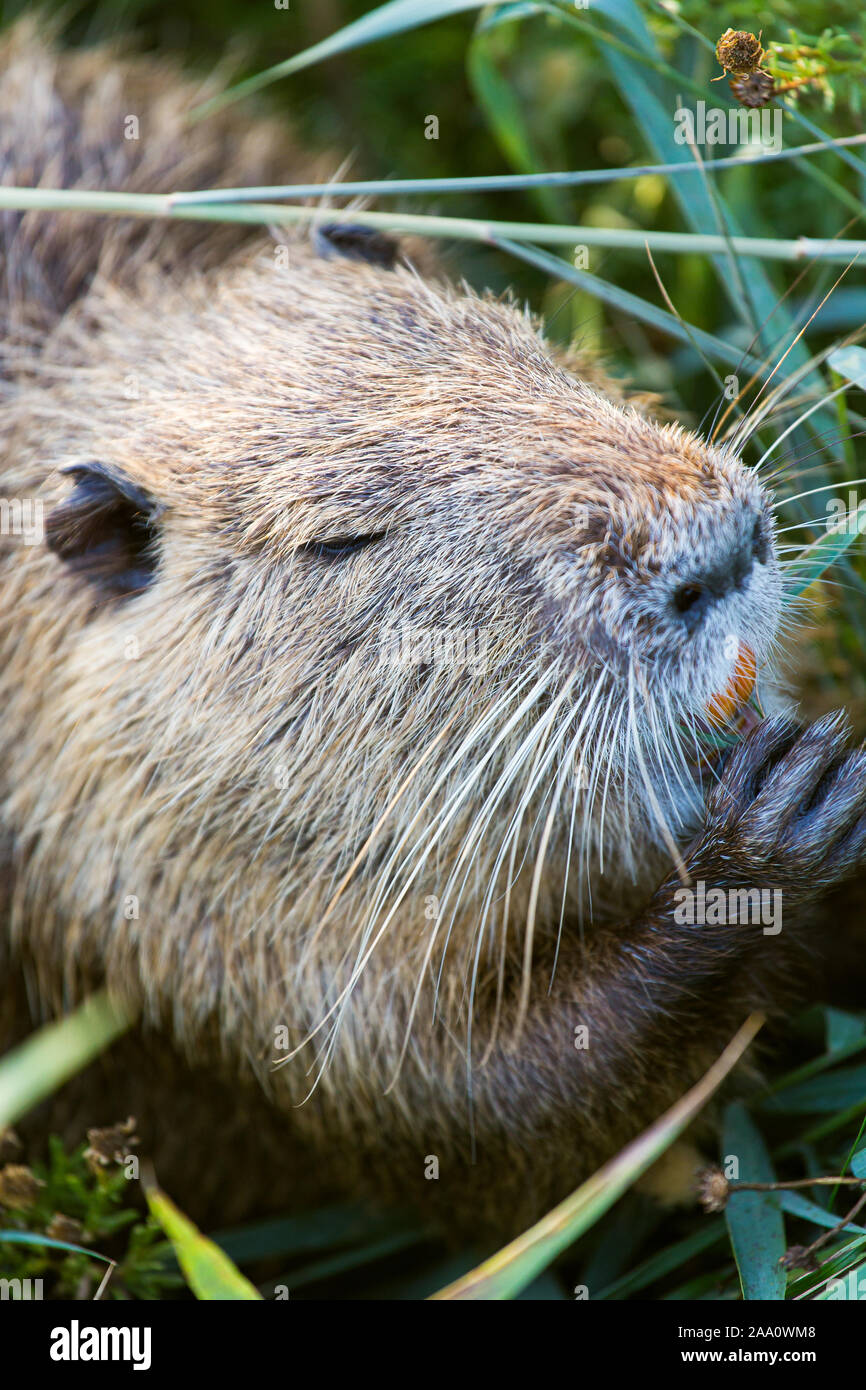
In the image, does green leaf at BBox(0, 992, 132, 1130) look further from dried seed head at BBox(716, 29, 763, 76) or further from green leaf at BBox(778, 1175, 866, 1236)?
dried seed head at BBox(716, 29, 763, 76)

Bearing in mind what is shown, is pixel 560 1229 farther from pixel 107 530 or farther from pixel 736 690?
pixel 107 530

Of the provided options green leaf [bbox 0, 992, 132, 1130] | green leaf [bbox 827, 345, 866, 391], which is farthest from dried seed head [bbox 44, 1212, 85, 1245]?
green leaf [bbox 827, 345, 866, 391]

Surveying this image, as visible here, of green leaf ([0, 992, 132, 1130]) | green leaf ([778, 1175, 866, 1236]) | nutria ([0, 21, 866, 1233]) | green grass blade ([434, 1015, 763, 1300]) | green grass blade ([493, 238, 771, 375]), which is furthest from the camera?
green grass blade ([493, 238, 771, 375])

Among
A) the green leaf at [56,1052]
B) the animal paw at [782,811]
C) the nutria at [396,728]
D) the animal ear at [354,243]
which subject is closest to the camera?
the green leaf at [56,1052]

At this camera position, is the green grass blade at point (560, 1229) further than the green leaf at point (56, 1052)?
No

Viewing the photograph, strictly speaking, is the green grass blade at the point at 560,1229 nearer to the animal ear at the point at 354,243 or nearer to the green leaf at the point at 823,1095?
the green leaf at the point at 823,1095

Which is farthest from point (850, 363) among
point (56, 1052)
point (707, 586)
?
point (56, 1052)

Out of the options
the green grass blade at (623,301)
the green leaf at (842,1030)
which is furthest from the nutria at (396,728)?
the green leaf at (842,1030)
